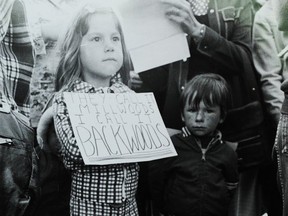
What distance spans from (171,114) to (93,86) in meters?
0.33

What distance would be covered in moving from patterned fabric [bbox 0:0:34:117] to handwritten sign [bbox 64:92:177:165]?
16 cm

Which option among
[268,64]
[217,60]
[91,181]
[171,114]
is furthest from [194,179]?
[268,64]

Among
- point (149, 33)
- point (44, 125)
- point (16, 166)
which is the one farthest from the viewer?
point (149, 33)

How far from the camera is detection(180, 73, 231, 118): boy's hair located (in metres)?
1.79

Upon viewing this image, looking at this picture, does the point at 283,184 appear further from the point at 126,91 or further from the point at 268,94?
the point at 126,91

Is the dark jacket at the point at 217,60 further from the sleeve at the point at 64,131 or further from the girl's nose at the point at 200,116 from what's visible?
the sleeve at the point at 64,131

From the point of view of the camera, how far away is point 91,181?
163 cm

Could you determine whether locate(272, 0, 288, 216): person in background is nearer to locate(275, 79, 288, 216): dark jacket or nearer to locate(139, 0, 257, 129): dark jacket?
locate(275, 79, 288, 216): dark jacket

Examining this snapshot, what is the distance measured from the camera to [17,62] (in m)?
1.70

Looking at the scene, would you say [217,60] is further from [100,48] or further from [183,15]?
[100,48]

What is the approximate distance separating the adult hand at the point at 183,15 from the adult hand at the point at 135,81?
0.85 ft

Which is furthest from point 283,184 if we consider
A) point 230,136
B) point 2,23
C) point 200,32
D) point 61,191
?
point 2,23

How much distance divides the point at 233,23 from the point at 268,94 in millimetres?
321

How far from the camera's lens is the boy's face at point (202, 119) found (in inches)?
70.3
